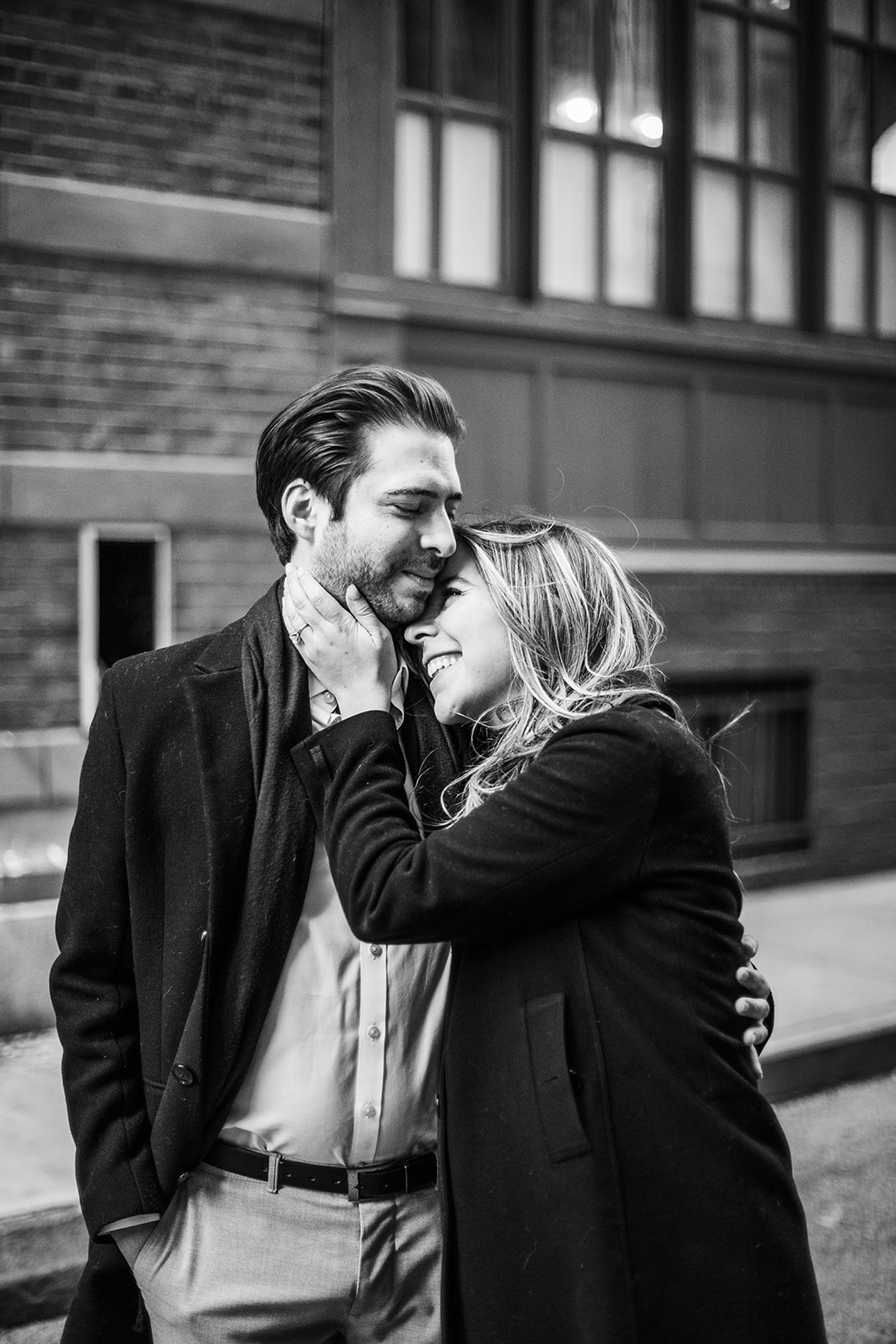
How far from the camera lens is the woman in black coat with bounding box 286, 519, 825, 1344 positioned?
1850 mm

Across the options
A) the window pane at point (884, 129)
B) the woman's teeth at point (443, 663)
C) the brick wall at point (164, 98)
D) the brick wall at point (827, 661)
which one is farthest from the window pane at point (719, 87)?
the woman's teeth at point (443, 663)

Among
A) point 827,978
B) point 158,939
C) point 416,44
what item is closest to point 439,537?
point 158,939

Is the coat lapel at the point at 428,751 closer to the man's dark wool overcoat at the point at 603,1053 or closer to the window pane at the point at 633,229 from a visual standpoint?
the man's dark wool overcoat at the point at 603,1053

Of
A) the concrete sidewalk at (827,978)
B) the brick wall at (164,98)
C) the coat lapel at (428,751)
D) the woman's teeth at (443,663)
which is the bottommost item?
the concrete sidewalk at (827,978)

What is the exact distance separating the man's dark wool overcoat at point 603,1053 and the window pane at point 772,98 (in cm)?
760

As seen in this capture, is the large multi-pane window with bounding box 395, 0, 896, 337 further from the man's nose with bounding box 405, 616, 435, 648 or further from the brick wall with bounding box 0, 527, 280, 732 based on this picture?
the man's nose with bounding box 405, 616, 435, 648

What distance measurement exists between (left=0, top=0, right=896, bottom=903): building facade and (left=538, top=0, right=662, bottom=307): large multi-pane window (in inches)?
0.8

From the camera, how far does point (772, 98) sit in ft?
27.5

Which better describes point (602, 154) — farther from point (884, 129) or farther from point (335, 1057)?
point (335, 1057)

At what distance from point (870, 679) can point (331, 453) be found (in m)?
7.04

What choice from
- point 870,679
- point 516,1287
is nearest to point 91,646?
point 516,1287

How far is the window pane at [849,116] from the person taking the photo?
8562 millimetres

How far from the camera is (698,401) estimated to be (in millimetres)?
8031

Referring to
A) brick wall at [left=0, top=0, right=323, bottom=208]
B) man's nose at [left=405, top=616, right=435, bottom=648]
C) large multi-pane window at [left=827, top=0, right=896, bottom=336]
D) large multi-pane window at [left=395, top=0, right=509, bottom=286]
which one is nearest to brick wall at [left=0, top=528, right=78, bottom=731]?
brick wall at [left=0, top=0, right=323, bottom=208]
